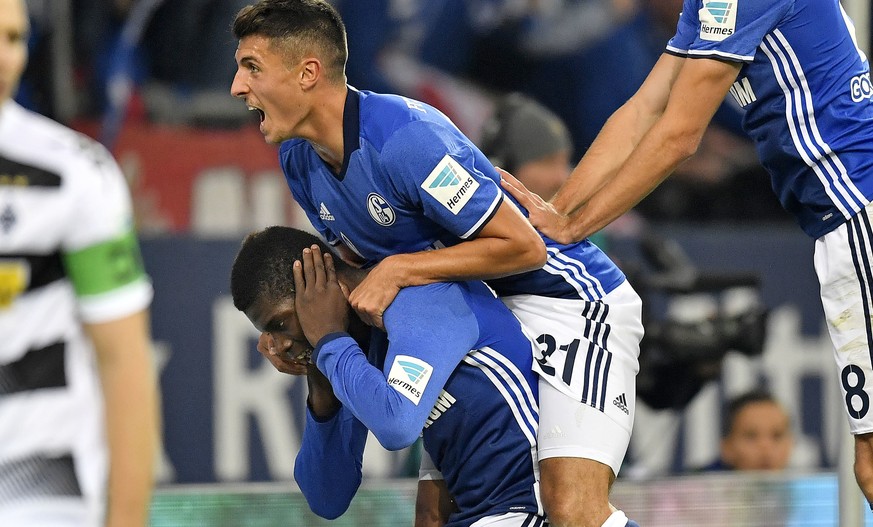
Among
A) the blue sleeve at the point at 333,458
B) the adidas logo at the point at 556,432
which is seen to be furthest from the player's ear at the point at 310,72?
the adidas logo at the point at 556,432

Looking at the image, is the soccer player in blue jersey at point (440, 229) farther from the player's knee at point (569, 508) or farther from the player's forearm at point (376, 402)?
the player's forearm at point (376, 402)

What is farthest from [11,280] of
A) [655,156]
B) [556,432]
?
[655,156]

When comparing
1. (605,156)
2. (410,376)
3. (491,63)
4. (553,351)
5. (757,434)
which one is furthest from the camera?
(491,63)

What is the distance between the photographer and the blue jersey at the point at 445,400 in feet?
9.74

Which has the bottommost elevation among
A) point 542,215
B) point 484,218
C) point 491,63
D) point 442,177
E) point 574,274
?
point 491,63

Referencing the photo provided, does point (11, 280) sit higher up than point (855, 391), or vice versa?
point (11, 280)

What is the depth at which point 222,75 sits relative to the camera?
25.2ft

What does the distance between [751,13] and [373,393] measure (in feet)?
4.74

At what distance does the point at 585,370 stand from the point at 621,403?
15 centimetres

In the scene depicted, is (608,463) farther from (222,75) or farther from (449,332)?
(222,75)

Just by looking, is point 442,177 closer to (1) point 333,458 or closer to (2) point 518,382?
(2) point 518,382

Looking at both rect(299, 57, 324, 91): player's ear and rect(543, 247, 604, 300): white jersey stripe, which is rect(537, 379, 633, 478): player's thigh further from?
rect(299, 57, 324, 91): player's ear

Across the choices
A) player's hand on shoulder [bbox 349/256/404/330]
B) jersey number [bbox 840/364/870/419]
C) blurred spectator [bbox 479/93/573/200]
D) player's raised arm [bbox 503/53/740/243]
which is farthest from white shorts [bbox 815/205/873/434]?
blurred spectator [bbox 479/93/573/200]

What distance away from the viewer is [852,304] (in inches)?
138
